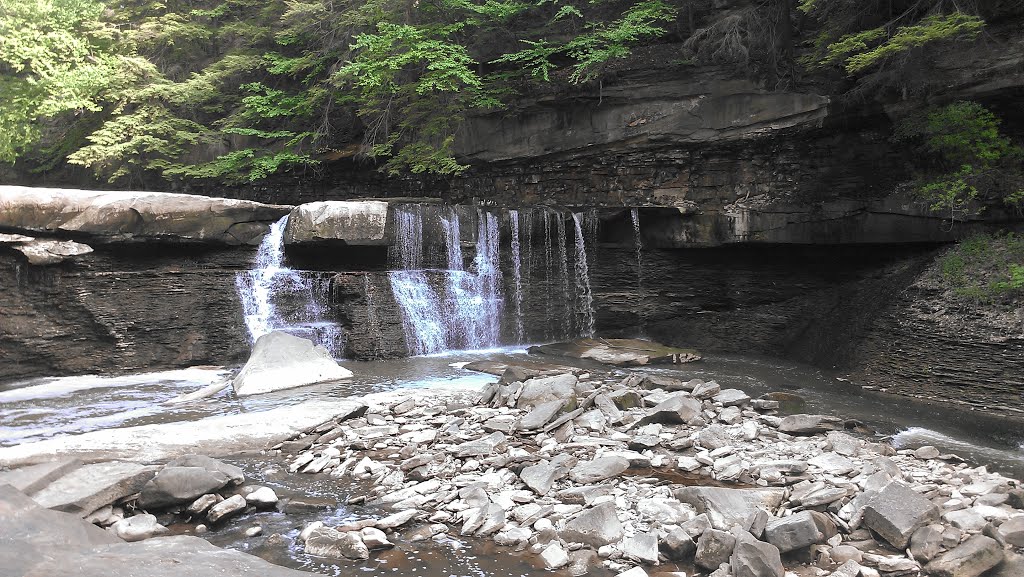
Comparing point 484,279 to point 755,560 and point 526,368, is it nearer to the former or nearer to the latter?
point 526,368

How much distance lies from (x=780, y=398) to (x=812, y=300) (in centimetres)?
585

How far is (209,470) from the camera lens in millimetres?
5133

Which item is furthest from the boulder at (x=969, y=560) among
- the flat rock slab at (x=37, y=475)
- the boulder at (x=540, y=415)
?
the flat rock slab at (x=37, y=475)

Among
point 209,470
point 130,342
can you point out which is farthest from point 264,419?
point 130,342

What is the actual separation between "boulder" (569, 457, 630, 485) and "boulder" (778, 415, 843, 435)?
2.26 m

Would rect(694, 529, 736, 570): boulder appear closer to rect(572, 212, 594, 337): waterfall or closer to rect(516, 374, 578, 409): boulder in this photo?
rect(516, 374, 578, 409): boulder

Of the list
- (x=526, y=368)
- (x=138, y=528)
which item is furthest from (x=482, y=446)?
(x=526, y=368)

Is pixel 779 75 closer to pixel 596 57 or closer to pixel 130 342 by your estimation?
pixel 596 57

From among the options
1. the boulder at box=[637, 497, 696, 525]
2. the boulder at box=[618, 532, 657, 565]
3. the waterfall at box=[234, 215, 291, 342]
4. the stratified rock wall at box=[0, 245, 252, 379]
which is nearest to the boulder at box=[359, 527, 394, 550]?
the boulder at box=[618, 532, 657, 565]

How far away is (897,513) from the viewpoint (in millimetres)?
4125

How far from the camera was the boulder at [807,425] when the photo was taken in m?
6.68

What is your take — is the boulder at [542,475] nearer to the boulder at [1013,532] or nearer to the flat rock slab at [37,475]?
the boulder at [1013,532]

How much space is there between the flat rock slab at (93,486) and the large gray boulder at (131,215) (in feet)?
22.9

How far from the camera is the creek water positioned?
419 centimetres
